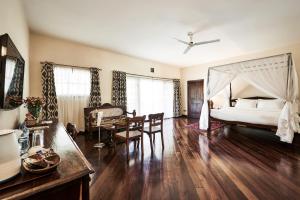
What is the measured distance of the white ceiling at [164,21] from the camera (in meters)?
2.58

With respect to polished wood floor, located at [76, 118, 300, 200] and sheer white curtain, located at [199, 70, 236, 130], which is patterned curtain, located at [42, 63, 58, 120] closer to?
polished wood floor, located at [76, 118, 300, 200]

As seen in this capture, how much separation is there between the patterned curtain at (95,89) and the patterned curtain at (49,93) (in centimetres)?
98

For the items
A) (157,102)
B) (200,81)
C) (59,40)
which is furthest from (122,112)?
(200,81)

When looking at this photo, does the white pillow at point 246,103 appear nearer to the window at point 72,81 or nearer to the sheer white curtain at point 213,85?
the sheer white curtain at point 213,85

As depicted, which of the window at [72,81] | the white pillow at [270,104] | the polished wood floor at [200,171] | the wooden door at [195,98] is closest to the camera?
the polished wood floor at [200,171]

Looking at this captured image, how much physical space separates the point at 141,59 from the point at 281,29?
437cm

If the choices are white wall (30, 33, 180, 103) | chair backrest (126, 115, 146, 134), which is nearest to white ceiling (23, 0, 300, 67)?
white wall (30, 33, 180, 103)

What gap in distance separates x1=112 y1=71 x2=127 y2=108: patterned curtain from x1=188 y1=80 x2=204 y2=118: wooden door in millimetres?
3755

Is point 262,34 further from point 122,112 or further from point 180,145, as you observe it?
point 122,112

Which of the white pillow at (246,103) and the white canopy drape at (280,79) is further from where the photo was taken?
the white pillow at (246,103)

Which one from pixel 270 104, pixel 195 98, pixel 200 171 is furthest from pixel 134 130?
pixel 195 98

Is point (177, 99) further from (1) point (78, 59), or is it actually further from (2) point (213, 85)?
(1) point (78, 59)

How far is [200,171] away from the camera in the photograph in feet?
7.73

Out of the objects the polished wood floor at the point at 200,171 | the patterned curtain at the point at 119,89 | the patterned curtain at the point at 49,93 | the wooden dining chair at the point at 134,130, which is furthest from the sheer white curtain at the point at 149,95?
the wooden dining chair at the point at 134,130
